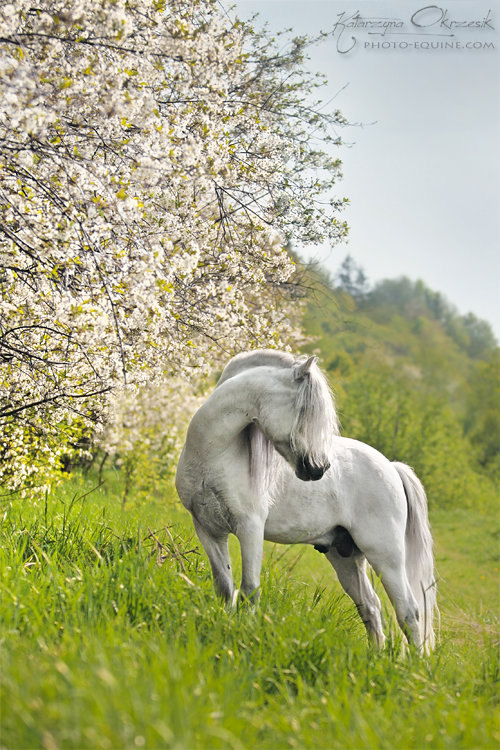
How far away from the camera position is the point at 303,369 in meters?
4.08

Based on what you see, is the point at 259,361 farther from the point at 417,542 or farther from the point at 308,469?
the point at 417,542

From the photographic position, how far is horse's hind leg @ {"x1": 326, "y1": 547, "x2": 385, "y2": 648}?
5.16 m

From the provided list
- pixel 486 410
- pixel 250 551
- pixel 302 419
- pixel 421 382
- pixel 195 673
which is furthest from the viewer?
pixel 486 410

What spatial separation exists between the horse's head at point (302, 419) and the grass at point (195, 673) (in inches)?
36.9

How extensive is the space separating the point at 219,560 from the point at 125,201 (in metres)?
2.51

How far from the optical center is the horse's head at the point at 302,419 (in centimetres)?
398

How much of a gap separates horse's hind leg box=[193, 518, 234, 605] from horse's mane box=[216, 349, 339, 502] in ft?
1.61

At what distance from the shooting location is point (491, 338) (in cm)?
4734

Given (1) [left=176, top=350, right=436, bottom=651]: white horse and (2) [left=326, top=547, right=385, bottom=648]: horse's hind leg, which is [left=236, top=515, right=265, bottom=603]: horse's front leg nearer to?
(1) [left=176, top=350, right=436, bottom=651]: white horse

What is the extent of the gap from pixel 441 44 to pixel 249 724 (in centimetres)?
783

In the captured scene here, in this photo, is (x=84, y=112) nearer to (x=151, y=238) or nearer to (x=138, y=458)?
(x=151, y=238)

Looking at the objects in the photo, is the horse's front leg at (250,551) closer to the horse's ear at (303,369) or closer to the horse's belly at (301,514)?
the horse's belly at (301,514)

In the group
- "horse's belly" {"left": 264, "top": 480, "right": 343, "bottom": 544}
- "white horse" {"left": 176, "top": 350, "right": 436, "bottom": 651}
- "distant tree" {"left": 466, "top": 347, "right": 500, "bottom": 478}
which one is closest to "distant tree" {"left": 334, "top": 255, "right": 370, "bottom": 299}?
"distant tree" {"left": 466, "top": 347, "right": 500, "bottom": 478}

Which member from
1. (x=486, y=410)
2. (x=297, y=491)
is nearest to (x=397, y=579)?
(x=297, y=491)
